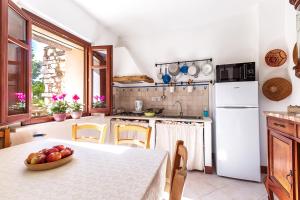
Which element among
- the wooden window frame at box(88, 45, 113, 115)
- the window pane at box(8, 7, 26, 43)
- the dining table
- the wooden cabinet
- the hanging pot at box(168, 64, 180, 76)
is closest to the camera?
the dining table

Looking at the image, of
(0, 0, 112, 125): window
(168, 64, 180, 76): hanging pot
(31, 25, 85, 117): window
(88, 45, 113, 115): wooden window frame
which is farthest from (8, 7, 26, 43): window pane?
(168, 64, 180, 76): hanging pot

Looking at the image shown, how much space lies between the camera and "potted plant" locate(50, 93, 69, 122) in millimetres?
1980

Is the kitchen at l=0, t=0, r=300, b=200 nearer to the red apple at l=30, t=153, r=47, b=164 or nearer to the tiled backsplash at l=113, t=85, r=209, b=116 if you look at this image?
the tiled backsplash at l=113, t=85, r=209, b=116

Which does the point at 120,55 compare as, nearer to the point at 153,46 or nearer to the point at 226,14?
the point at 153,46

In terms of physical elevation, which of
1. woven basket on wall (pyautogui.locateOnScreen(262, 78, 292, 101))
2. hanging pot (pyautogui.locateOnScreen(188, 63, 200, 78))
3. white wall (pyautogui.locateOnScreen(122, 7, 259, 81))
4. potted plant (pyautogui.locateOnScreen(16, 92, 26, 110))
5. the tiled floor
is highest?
white wall (pyautogui.locateOnScreen(122, 7, 259, 81))

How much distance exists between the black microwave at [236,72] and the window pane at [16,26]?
241cm

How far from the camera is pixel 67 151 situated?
0.96m

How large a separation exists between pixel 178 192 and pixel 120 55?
2.89m

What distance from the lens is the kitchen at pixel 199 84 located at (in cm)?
176

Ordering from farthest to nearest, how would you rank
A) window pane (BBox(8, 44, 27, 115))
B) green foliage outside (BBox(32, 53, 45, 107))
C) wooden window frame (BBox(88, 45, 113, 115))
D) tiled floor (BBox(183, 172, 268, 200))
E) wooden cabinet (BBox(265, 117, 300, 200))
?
1. wooden window frame (BBox(88, 45, 113, 115))
2. green foliage outside (BBox(32, 53, 45, 107))
3. tiled floor (BBox(183, 172, 268, 200))
4. window pane (BBox(8, 44, 27, 115))
5. wooden cabinet (BBox(265, 117, 300, 200))

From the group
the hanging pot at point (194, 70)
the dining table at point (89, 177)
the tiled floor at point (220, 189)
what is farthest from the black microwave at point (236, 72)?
the dining table at point (89, 177)

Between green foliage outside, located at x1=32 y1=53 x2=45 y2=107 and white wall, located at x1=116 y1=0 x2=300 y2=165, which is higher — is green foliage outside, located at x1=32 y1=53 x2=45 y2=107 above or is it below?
below

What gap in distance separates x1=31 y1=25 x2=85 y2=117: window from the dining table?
4.06 feet

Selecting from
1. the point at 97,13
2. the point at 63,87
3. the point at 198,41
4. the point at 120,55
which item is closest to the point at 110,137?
the point at 63,87
